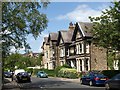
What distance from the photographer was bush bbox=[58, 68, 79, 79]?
56156 millimetres

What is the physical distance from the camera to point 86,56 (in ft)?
194

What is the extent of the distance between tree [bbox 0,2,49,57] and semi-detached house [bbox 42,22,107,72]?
15.7 m

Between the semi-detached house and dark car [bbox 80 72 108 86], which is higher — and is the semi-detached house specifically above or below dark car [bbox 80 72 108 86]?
above

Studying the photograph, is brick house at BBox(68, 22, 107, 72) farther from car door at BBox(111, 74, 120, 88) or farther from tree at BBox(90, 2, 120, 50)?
car door at BBox(111, 74, 120, 88)

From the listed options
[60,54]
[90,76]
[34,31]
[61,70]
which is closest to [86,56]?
[61,70]

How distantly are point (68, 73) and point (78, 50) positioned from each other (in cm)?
696

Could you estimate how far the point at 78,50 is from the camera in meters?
63.3

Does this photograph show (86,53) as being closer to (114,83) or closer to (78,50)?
(78,50)

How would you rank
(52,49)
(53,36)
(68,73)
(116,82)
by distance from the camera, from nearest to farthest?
(116,82)
(68,73)
(52,49)
(53,36)

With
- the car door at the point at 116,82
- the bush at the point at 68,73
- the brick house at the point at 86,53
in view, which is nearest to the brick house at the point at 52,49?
the brick house at the point at 86,53

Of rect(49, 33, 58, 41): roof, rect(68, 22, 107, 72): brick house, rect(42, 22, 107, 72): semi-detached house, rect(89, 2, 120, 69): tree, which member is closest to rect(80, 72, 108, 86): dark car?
rect(89, 2, 120, 69): tree

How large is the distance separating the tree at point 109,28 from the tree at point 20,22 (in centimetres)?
706

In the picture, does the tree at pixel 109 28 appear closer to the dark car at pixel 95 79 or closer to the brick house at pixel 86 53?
the dark car at pixel 95 79

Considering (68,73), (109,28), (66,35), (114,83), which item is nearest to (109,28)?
(109,28)
